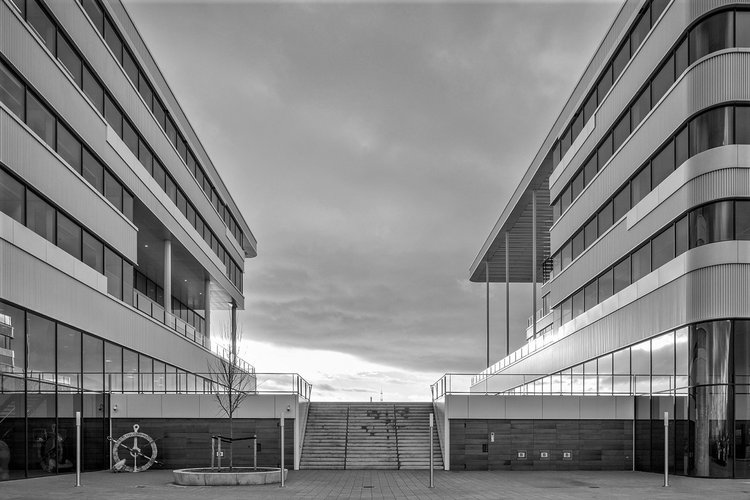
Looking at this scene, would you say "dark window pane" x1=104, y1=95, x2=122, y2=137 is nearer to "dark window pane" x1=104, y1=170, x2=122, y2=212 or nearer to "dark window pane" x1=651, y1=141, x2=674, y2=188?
"dark window pane" x1=104, y1=170, x2=122, y2=212

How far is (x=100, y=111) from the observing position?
4094 cm

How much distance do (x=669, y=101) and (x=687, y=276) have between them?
23.4ft

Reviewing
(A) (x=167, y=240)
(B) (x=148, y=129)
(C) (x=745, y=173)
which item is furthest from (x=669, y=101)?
(A) (x=167, y=240)

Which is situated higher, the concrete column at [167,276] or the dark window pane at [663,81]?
the dark window pane at [663,81]

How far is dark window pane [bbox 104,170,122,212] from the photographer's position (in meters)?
41.2

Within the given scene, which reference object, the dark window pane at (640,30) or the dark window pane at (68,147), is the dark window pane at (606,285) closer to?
the dark window pane at (640,30)

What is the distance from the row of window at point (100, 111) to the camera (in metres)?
33.8

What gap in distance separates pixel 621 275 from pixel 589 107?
37.9 ft

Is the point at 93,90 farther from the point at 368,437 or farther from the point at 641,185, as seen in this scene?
the point at 641,185

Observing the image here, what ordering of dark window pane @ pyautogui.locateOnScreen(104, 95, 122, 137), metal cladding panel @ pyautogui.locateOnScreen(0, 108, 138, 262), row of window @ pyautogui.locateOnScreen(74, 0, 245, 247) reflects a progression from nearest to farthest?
metal cladding panel @ pyautogui.locateOnScreen(0, 108, 138, 262)
row of window @ pyautogui.locateOnScreen(74, 0, 245, 247)
dark window pane @ pyautogui.locateOnScreen(104, 95, 122, 137)

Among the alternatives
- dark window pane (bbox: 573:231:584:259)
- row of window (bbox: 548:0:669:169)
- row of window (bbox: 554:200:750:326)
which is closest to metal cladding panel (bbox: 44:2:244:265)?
row of window (bbox: 548:0:669:169)

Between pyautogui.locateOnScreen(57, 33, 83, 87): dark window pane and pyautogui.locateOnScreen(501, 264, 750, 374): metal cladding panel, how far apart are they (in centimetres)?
2457

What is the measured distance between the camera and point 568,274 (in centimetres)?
5250

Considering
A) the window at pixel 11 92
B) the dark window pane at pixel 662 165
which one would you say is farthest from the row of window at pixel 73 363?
the dark window pane at pixel 662 165
